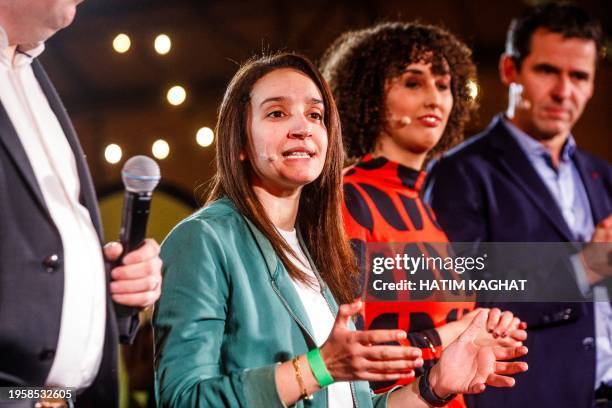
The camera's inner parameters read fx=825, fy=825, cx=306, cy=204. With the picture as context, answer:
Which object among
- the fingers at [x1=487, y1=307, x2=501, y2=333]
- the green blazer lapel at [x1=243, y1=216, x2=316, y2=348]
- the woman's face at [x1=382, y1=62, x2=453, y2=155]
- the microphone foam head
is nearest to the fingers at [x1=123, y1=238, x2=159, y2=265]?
the microphone foam head

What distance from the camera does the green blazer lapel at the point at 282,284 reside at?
4.96 ft

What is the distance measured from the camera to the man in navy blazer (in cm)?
223

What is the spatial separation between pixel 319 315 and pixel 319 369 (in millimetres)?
252

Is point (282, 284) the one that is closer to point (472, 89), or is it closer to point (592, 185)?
point (472, 89)

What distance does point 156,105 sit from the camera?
2566 mm

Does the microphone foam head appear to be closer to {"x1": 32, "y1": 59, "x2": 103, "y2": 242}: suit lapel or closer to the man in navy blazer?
{"x1": 32, "y1": 59, "x2": 103, "y2": 242}: suit lapel

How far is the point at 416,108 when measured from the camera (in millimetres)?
2174

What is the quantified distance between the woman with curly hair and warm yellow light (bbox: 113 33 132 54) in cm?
61

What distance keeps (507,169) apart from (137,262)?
136cm

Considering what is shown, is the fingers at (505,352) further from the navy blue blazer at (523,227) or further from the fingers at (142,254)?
the fingers at (142,254)

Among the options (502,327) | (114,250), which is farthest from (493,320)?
(114,250)

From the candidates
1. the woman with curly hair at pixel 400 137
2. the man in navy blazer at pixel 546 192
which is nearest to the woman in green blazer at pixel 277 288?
the woman with curly hair at pixel 400 137

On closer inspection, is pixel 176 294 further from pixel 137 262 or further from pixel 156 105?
pixel 156 105

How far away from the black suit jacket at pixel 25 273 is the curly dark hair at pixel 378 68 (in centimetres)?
105
